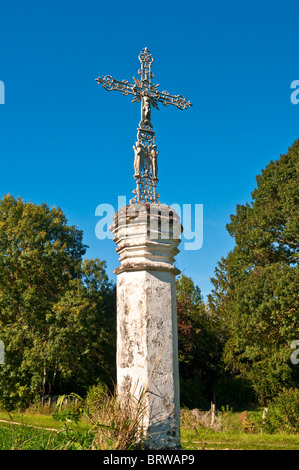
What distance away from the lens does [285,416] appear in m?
11.4

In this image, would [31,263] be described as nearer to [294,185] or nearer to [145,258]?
[294,185]

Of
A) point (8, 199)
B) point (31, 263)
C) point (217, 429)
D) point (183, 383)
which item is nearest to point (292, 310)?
Answer: point (217, 429)

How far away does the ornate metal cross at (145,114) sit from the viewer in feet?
11.3

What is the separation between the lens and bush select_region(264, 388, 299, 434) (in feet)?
36.7

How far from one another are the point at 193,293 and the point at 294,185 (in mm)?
11380

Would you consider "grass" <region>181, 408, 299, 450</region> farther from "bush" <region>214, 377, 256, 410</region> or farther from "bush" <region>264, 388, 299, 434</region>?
"bush" <region>214, 377, 256, 410</region>

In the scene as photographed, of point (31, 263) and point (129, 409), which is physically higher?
point (31, 263)

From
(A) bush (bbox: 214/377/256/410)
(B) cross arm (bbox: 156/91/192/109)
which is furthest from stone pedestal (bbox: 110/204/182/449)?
(A) bush (bbox: 214/377/256/410)

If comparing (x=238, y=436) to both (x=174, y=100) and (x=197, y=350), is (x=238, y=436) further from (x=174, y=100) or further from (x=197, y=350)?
(x=174, y=100)

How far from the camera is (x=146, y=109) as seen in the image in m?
3.63

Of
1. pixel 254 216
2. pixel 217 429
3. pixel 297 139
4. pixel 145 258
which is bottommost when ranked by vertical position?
pixel 217 429

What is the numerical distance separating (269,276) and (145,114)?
10.4m

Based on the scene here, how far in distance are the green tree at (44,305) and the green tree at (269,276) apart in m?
5.77

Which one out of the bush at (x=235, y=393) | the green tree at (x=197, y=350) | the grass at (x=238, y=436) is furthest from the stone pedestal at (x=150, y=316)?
the bush at (x=235, y=393)
